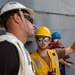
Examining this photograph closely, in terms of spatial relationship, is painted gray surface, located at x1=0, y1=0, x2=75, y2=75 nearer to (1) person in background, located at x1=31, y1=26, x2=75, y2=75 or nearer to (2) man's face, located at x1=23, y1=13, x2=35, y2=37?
(1) person in background, located at x1=31, y1=26, x2=75, y2=75

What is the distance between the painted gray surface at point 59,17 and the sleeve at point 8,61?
4.18 m

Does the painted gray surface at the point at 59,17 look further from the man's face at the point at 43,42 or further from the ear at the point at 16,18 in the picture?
the ear at the point at 16,18

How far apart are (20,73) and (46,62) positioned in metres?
1.62

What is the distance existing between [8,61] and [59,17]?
184 inches

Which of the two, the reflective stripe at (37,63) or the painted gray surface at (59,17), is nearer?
the reflective stripe at (37,63)

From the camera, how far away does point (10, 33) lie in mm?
1648

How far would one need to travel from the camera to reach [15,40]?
1.54 meters

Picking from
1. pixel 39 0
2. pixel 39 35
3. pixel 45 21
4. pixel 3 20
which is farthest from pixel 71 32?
pixel 3 20

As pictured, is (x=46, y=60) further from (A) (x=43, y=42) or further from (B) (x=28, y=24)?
(B) (x=28, y=24)

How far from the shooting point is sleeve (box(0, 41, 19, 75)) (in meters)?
1.38

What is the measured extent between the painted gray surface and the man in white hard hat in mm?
3772

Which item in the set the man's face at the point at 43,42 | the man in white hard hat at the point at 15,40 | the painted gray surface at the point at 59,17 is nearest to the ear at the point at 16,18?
the man in white hard hat at the point at 15,40

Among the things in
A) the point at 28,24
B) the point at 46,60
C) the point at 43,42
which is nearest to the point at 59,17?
the point at 43,42

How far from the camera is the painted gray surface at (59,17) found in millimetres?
5711
